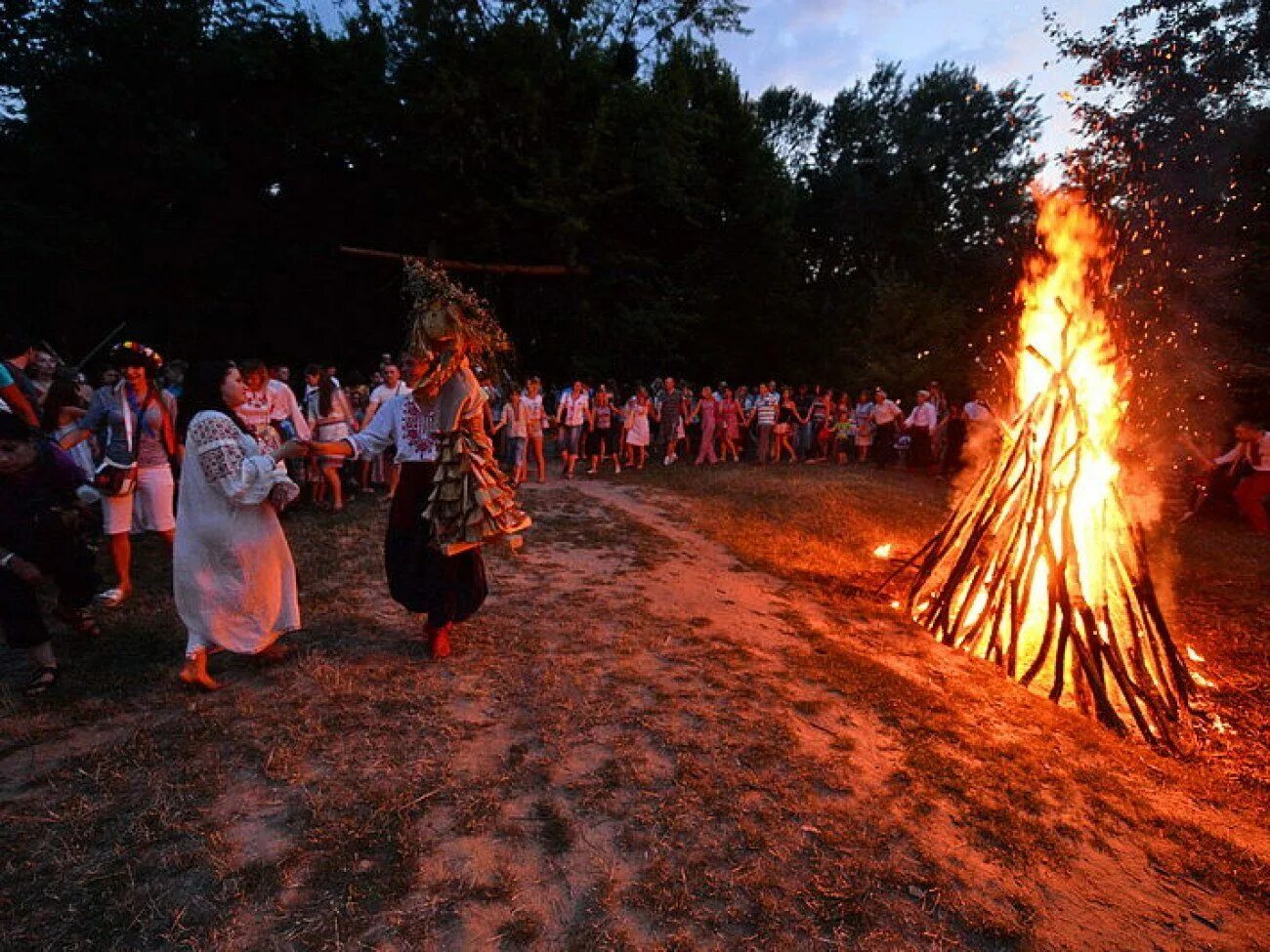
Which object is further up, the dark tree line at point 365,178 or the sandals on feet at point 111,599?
the dark tree line at point 365,178

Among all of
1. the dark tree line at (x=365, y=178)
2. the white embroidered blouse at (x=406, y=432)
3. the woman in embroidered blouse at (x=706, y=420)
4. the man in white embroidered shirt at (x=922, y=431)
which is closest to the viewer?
the white embroidered blouse at (x=406, y=432)

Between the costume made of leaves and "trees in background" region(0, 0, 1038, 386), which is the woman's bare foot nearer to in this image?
the costume made of leaves

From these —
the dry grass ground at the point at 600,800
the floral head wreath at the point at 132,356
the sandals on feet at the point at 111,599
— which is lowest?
the dry grass ground at the point at 600,800

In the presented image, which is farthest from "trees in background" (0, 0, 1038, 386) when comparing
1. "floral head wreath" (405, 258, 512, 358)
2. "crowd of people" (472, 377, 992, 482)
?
"floral head wreath" (405, 258, 512, 358)

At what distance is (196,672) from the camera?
411cm

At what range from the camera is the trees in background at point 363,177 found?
61.7 ft

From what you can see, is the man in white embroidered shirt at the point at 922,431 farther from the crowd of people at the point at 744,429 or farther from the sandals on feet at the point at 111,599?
the sandals on feet at the point at 111,599

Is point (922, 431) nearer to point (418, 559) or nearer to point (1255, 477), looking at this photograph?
point (1255, 477)

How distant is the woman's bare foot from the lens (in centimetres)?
411

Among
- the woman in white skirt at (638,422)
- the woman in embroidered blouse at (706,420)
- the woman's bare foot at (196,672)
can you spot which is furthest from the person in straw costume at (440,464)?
the woman in embroidered blouse at (706,420)

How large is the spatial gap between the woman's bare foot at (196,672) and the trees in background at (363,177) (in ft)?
54.6

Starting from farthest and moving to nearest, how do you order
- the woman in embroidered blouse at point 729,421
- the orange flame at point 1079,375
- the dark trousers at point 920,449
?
the dark trousers at point 920,449, the woman in embroidered blouse at point 729,421, the orange flame at point 1079,375

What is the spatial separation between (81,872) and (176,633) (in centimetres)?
268

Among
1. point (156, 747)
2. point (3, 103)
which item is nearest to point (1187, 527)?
point (156, 747)
